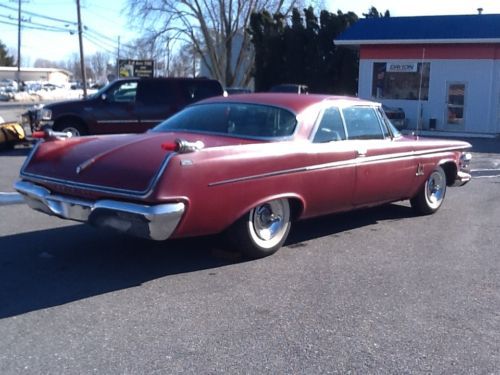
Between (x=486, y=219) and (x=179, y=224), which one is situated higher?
(x=179, y=224)

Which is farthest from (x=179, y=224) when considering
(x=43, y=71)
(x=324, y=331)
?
(x=43, y=71)

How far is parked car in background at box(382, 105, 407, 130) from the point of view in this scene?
80.9 ft

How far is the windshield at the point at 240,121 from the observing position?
658 centimetres

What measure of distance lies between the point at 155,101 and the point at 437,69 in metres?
13.8

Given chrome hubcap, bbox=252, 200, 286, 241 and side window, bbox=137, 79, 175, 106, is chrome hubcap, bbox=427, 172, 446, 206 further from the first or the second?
side window, bbox=137, 79, 175, 106

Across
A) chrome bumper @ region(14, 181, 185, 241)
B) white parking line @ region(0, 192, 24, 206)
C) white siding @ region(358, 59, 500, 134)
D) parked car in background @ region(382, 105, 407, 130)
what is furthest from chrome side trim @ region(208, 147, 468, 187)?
white siding @ region(358, 59, 500, 134)

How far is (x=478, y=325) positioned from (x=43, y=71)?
12686cm

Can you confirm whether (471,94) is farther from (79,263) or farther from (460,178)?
(79,263)

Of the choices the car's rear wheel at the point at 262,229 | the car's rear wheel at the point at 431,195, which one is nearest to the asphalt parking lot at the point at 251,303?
the car's rear wheel at the point at 262,229

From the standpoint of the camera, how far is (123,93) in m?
15.6

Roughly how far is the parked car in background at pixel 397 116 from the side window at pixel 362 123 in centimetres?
1711

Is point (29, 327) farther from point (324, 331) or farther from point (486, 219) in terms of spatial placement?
point (486, 219)

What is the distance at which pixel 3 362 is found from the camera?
4023 millimetres

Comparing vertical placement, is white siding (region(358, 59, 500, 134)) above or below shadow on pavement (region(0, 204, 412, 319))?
above
